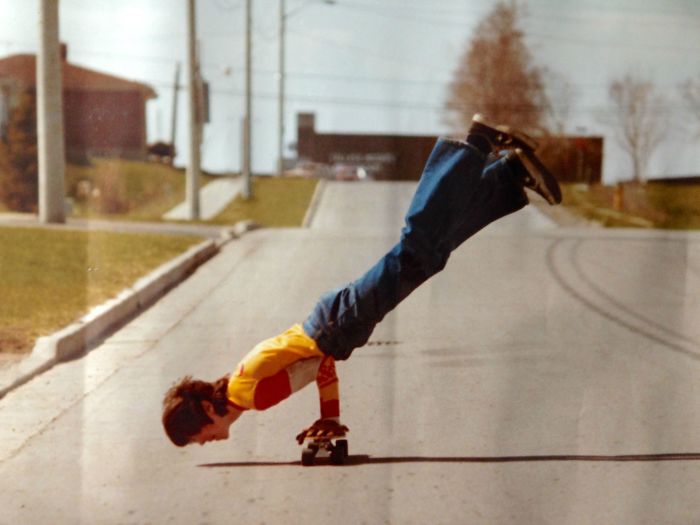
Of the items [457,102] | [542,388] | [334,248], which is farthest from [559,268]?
[457,102]

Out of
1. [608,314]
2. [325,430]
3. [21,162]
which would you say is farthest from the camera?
[21,162]

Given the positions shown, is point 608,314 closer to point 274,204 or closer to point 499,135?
point 499,135

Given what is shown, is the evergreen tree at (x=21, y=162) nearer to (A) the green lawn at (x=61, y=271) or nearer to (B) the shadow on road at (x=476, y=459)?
(A) the green lawn at (x=61, y=271)

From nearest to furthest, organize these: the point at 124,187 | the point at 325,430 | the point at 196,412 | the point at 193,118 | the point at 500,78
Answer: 1. the point at 196,412
2. the point at 325,430
3. the point at 193,118
4. the point at 124,187
5. the point at 500,78

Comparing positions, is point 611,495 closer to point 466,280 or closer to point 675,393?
point 675,393

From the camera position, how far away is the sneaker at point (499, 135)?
5.26 m

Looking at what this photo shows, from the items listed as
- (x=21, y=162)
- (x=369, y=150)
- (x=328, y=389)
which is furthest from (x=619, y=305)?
(x=369, y=150)

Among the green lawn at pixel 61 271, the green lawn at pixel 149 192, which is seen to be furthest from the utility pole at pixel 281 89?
the green lawn at pixel 61 271

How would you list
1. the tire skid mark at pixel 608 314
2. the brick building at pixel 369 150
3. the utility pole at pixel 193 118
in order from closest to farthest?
the tire skid mark at pixel 608 314
the utility pole at pixel 193 118
the brick building at pixel 369 150

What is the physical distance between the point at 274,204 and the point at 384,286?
2933 cm

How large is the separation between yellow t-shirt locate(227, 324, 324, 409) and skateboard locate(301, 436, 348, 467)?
328 millimetres

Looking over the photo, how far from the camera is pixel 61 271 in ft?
41.8

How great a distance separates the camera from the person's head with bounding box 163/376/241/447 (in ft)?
17.5

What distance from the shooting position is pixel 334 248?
685 inches
